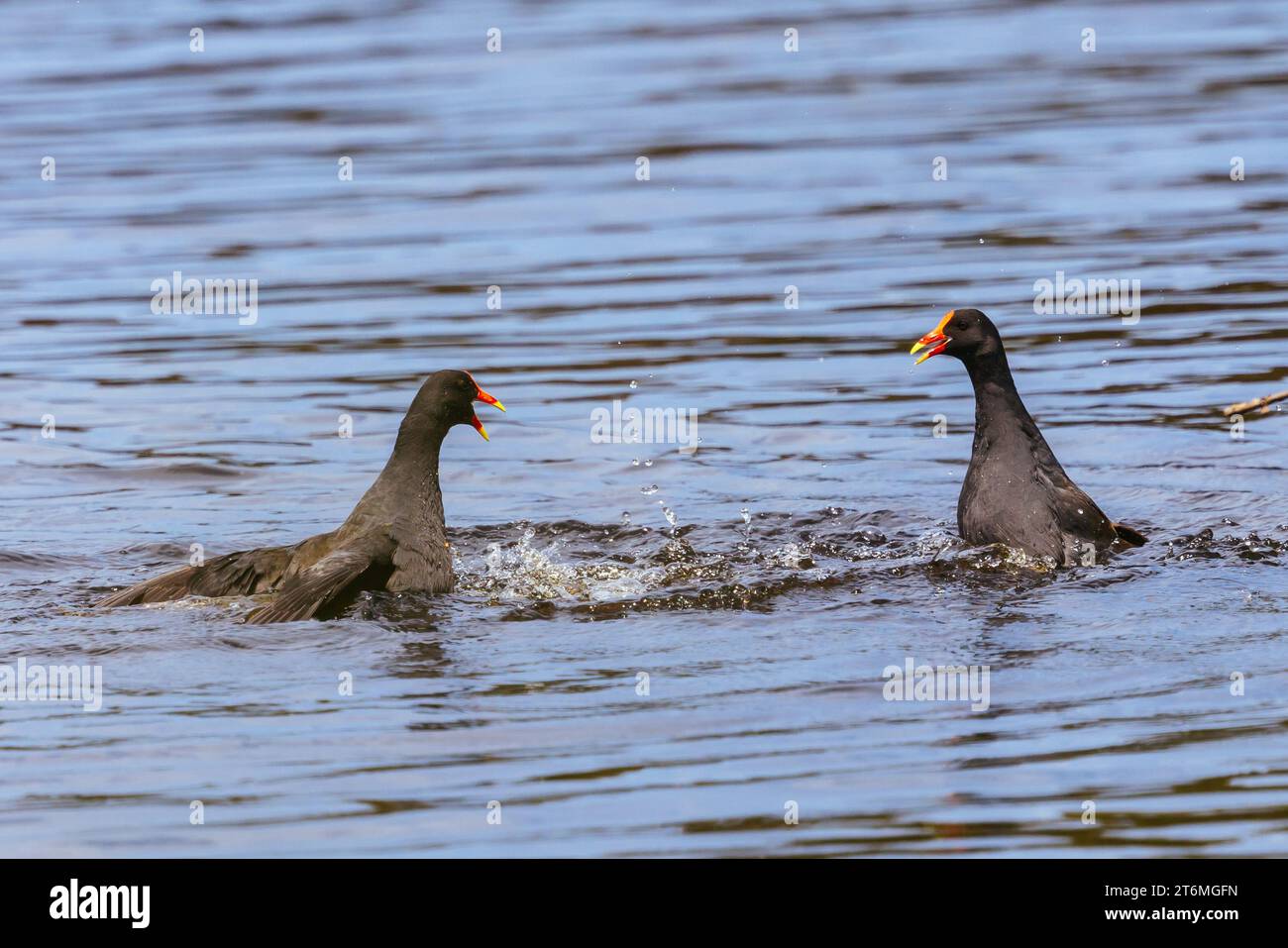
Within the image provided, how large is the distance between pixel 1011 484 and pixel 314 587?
346cm

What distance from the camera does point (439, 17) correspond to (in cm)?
3450

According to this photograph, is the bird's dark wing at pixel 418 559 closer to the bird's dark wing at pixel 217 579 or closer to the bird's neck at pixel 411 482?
Answer: the bird's neck at pixel 411 482

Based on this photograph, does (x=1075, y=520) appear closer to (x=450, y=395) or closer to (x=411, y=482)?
(x=450, y=395)

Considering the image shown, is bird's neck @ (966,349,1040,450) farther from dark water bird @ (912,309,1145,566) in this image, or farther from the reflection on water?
the reflection on water

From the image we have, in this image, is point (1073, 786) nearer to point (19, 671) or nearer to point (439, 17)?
point (19, 671)

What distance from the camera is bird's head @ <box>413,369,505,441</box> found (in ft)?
34.7

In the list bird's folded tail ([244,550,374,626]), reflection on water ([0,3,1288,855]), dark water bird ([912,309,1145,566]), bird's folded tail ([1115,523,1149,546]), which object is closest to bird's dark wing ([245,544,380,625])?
bird's folded tail ([244,550,374,626])

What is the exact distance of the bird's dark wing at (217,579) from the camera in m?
10.3

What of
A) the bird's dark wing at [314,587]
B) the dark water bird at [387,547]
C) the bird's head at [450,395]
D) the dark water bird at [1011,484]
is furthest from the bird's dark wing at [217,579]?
the dark water bird at [1011,484]

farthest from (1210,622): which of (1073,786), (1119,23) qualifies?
(1119,23)

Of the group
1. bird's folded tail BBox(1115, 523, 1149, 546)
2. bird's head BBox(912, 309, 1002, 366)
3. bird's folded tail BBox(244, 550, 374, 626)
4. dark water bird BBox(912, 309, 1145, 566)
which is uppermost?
bird's head BBox(912, 309, 1002, 366)
